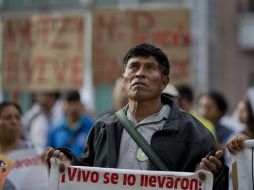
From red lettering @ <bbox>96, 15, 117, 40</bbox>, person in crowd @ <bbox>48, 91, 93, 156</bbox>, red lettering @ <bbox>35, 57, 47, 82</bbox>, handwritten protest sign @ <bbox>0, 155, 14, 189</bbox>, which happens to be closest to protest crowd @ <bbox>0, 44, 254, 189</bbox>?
handwritten protest sign @ <bbox>0, 155, 14, 189</bbox>

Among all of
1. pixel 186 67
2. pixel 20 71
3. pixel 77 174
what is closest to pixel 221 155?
pixel 77 174

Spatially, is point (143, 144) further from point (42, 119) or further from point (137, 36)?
point (137, 36)

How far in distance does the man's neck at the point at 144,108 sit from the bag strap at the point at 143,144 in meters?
0.07

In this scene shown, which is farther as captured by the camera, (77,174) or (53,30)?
(53,30)

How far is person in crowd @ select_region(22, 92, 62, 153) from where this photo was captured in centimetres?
1103

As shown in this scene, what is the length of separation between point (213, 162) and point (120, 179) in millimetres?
527

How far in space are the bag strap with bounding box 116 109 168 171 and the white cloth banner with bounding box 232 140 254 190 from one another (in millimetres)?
433

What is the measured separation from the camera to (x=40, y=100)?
467 inches

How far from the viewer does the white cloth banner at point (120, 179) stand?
17.6 feet

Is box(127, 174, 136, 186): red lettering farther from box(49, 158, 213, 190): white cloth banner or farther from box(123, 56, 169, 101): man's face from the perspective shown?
box(123, 56, 169, 101): man's face

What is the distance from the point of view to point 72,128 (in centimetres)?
991

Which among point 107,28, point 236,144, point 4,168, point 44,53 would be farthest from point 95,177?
point 44,53

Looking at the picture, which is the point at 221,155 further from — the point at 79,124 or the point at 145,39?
the point at 145,39

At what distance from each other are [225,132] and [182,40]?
117 inches
